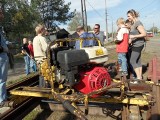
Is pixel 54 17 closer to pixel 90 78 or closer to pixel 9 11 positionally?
pixel 9 11

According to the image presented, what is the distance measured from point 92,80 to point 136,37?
7.55ft

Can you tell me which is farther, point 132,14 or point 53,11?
point 53,11

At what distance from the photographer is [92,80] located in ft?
13.9

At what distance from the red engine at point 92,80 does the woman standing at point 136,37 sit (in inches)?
81.1

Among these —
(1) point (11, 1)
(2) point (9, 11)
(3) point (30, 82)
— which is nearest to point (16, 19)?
(2) point (9, 11)

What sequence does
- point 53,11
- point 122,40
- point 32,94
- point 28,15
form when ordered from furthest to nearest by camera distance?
point 53,11
point 28,15
point 122,40
point 32,94

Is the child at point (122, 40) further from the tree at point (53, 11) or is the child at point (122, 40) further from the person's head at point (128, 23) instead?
the tree at point (53, 11)

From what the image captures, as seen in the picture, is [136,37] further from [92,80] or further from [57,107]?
[57,107]

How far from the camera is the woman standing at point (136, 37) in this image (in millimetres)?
6008

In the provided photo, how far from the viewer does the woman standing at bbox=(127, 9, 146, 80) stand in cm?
601

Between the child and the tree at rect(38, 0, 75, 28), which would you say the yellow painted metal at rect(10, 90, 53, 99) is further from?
the tree at rect(38, 0, 75, 28)

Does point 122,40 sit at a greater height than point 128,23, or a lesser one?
lesser

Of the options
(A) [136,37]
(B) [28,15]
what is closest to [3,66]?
(A) [136,37]

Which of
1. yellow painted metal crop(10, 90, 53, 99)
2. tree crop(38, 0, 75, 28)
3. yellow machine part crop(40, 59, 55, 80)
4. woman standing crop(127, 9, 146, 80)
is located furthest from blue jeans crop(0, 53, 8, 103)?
tree crop(38, 0, 75, 28)
